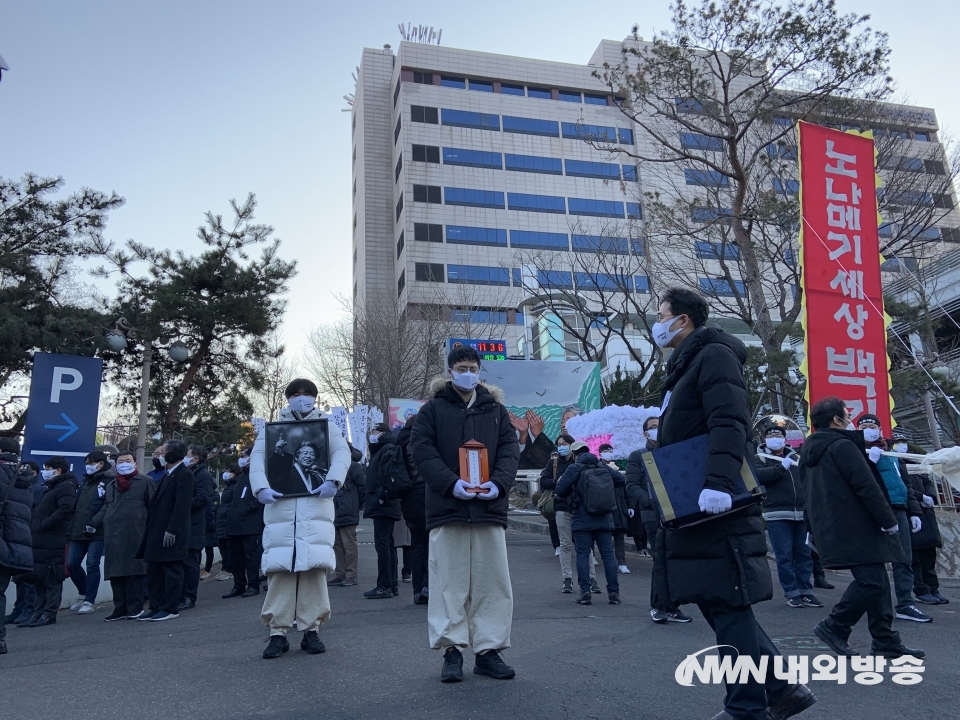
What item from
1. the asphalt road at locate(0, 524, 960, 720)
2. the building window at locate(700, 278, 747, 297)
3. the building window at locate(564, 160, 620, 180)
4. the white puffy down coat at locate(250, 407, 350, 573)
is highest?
the building window at locate(564, 160, 620, 180)

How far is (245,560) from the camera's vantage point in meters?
10.2

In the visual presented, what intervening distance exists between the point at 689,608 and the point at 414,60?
2553 inches

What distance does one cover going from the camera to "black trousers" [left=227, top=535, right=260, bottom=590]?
10.1m

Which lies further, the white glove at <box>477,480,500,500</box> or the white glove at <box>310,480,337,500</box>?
the white glove at <box>310,480,337,500</box>

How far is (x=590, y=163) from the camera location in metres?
64.3

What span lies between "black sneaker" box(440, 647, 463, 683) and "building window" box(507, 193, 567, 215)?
2318 inches

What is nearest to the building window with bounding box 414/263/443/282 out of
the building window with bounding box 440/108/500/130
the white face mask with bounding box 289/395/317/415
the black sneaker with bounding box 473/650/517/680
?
the building window with bounding box 440/108/500/130

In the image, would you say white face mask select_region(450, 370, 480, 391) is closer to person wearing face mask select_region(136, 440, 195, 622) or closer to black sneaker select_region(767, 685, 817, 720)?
black sneaker select_region(767, 685, 817, 720)

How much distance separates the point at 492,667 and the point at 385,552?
438cm

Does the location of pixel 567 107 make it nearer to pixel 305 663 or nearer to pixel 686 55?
pixel 686 55

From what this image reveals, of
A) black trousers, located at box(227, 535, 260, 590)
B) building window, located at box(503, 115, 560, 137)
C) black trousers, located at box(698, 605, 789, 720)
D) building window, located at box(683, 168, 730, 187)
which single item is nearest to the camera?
black trousers, located at box(698, 605, 789, 720)

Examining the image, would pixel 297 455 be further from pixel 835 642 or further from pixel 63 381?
pixel 63 381

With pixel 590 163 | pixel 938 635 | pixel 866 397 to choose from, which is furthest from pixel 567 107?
pixel 938 635

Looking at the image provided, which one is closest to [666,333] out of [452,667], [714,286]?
[452,667]
